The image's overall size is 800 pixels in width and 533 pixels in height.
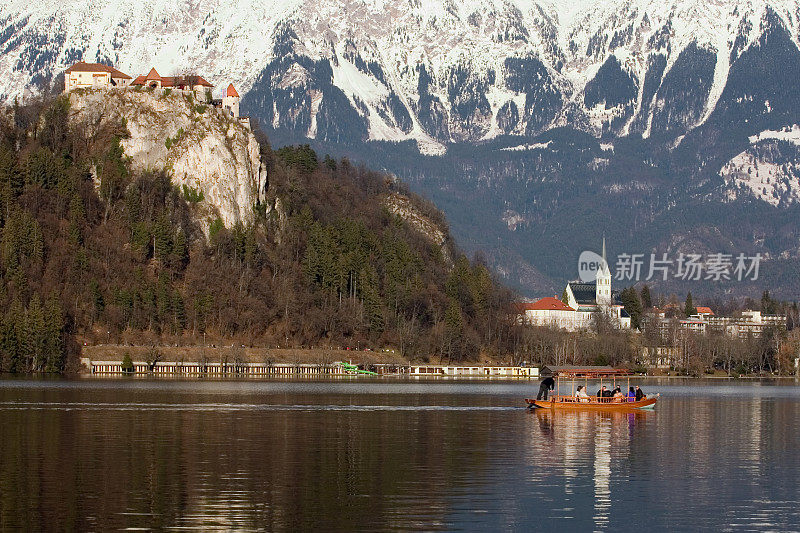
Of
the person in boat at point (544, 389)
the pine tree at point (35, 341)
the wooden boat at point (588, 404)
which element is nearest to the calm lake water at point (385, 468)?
the wooden boat at point (588, 404)

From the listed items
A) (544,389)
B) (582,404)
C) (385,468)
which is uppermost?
(544,389)

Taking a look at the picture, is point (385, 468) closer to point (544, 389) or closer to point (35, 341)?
point (544, 389)

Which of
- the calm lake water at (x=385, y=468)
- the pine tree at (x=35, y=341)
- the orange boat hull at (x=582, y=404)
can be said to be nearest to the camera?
the calm lake water at (x=385, y=468)

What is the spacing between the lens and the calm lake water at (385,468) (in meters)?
59.2

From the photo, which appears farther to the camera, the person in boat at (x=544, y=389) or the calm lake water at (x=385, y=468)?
the person in boat at (x=544, y=389)

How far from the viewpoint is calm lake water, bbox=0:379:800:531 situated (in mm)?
59250

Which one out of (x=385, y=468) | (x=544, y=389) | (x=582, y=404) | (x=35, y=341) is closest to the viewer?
(x=385, y=468)

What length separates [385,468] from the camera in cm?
7362

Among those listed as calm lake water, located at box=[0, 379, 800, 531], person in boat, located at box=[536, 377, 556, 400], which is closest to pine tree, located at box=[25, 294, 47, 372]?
calm lake water, located at box=[0, 379, 800, 531]

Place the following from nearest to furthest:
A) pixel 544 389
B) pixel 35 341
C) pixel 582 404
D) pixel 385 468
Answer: pixel 385 468 → pixel 582 404 → pixel 544 389 → pixel 35 341

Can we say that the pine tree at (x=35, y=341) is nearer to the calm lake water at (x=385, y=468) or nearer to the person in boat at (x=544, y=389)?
the calm lake water at (x=385, y=468)

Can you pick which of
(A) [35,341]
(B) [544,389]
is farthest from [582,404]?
(A) [35,341]

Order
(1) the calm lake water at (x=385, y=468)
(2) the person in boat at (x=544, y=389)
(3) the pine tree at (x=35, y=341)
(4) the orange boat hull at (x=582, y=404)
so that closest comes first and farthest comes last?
(1) the calm lake water at (x=385, y=468) → (4) the orange boat hull at (x=582, y=404) → (2) the person in boat at (x=544, y=389) → (3) the pine tree at (x=35, y=341)

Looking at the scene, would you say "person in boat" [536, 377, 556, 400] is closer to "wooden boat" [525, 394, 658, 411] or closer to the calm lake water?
"wooden boat" [525, 394, 658, 411]
